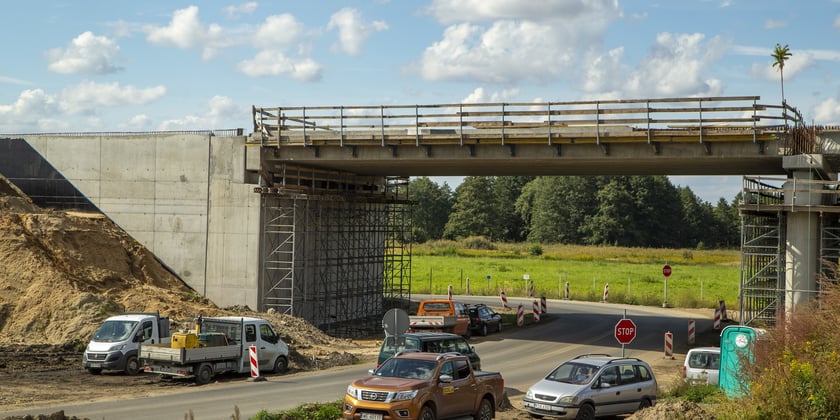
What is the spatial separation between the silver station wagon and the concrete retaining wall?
1957 centimetres

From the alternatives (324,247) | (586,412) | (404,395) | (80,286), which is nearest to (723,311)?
(324,247)

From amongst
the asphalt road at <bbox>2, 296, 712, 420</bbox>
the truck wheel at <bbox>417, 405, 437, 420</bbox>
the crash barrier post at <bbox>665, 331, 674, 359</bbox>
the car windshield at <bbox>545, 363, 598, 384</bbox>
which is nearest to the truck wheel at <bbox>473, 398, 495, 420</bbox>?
the truck wheel at <bbox>417, 405, 437, 420</bbox>

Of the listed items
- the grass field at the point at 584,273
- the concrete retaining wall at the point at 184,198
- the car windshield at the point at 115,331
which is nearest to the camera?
the car windshield at the point at 115,331

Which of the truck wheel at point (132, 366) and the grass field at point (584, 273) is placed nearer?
the truck wheel at point (132, 366)

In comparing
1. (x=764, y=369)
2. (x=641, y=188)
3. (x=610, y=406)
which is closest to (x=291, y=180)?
(x=610, y=406)

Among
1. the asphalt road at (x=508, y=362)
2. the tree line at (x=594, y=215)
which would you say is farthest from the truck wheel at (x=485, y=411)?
the tree line at (x=594, y=215)

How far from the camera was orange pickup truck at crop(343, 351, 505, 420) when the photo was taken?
1658 cm

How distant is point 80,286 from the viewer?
1280 inches

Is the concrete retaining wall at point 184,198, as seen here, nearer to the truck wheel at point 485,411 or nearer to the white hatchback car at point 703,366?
the white hatchback car at point 703,366

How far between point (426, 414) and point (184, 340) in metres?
9.86

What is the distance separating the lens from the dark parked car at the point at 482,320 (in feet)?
127

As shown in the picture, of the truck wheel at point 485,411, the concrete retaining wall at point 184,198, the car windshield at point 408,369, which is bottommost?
the truck wheel at point 485,411

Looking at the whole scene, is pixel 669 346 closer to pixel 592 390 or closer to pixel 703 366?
pixel 703 366

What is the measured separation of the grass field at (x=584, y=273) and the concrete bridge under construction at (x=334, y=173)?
60.5ft
